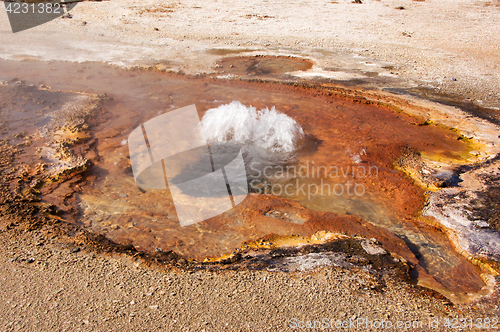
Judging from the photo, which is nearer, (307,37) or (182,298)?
(182,298)

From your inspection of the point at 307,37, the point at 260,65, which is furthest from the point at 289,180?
the point at 307,37

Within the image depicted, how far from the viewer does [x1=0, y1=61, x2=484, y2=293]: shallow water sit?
3170 mm

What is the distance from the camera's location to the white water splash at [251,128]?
191 inches

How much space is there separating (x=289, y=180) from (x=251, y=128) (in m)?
1.26

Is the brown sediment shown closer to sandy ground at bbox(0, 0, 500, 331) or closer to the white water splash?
sandy ground at bbox(0, 0, 500, 331)

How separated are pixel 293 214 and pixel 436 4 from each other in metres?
12.7

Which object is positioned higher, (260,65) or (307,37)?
(307,37)

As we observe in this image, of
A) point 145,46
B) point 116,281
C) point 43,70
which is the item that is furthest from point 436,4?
point 116,281

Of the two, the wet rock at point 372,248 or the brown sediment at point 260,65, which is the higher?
the brown sediment at point 260,65

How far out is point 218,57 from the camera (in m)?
7.88

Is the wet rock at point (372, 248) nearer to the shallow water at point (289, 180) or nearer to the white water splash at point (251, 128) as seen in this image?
the shallow water at point (289, 180)

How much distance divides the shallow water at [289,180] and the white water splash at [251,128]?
9.5 inches

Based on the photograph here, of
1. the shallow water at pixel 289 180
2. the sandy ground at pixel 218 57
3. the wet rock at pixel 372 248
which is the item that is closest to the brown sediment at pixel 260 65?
the sandy ground at pixel 218 57

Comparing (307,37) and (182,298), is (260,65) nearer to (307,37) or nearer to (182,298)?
(307,37)
